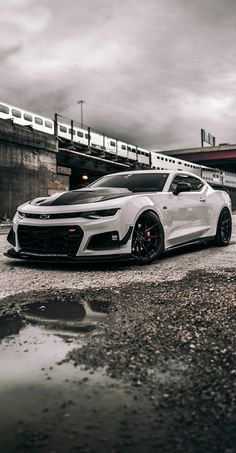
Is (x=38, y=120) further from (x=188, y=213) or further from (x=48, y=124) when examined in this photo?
(x=188, y=213)

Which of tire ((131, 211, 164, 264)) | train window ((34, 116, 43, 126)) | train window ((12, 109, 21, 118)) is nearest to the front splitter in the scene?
tire ((131, 211, 164, 264))

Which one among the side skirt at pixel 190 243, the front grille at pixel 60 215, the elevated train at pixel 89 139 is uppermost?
the elevated train at pixel 89 139

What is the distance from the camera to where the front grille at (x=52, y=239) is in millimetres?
4715

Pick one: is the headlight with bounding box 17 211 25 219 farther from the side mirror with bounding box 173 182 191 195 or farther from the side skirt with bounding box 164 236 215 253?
the side mirror with bounding box 173 182 191 195

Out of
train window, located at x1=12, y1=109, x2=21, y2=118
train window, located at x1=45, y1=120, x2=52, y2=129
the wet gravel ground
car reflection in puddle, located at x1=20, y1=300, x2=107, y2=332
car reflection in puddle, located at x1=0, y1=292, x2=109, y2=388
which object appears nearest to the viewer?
the wet gravel ground

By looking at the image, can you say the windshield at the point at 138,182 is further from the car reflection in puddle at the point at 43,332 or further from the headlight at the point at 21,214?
the car reflection in puddle at the point at 43,332

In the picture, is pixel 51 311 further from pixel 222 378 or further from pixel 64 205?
pixel 64 205

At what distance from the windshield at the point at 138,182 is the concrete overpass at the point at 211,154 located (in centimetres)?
4866

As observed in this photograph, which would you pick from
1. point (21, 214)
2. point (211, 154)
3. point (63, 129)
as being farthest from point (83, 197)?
point (211, 154)

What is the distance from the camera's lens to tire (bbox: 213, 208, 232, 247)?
7.04m

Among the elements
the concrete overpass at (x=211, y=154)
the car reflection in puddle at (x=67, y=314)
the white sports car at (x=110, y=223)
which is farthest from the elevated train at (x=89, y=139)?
the car reflection in puddle at (x=67, y=314)

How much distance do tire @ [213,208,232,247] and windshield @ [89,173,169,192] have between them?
1522 millimetres

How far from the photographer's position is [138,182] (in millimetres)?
5969

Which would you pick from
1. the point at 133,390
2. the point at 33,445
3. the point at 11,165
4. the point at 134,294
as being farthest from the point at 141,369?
the point at 11,165
